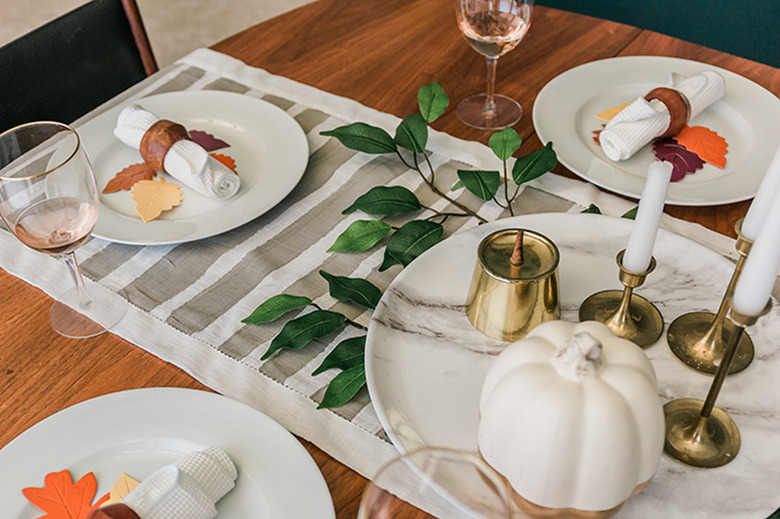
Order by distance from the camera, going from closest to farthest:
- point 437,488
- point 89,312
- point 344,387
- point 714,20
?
point 437,488, point 344,387, point 89,312, point 714,20

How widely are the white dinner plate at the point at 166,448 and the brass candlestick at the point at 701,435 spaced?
0.27m

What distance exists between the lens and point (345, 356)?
0.66 m

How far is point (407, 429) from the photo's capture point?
565 millimetres

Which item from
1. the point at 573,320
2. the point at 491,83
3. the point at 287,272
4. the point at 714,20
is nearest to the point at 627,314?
the point at 573,320

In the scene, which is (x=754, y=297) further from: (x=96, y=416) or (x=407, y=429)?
(x=96, y=416)

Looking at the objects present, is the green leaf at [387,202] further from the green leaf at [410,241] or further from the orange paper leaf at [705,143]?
the orange paper leaf at [705,143]

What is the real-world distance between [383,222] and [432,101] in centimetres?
25

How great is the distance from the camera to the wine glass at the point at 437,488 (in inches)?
14.8

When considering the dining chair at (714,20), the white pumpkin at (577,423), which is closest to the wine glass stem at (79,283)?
the white pumpkin at (577,423)

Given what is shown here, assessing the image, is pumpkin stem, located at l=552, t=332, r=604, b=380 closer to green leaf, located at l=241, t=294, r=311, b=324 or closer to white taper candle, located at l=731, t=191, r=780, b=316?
white taper candle, located at l=731, t=191, r=780, b=316

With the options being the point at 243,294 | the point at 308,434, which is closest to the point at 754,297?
the point at 308,434

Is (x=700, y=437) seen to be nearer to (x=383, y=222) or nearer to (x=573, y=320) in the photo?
(x=573, y=320)

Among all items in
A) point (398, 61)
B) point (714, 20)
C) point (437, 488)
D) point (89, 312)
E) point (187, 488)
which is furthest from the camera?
point (714, 20)

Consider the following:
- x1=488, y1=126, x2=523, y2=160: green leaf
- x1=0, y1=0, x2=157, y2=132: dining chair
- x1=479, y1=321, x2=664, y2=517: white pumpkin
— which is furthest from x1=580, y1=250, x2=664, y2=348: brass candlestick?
x1=0, y1=0, x2=157, y2=132: dining chair
